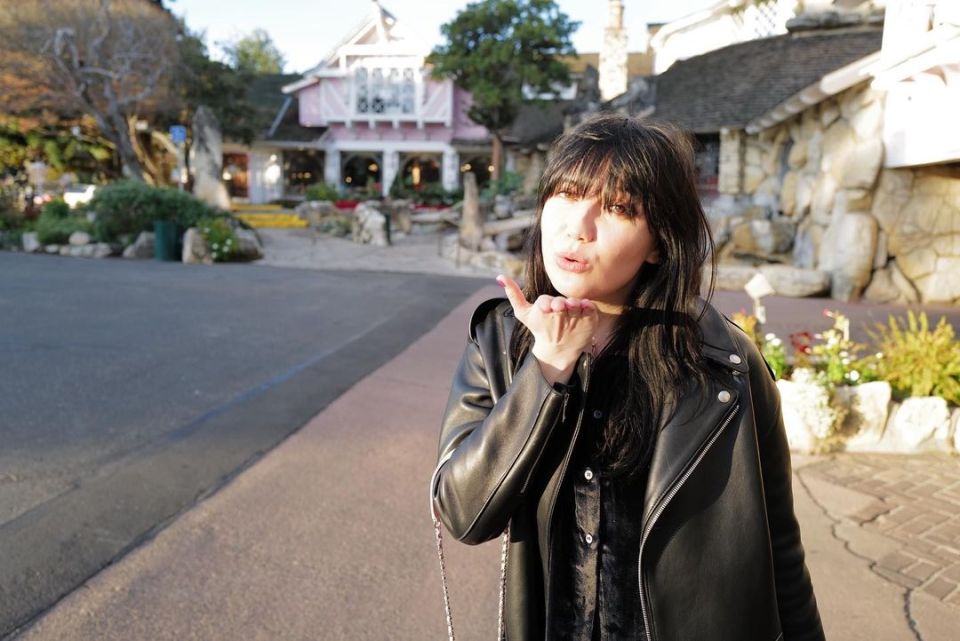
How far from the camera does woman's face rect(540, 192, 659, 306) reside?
1276 mm

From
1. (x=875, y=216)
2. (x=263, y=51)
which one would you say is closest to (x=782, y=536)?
(x=875, y=216)

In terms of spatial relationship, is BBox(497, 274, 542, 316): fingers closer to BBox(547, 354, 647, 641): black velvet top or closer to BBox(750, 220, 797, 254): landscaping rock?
BBox(547, 354, 647, 641): black velvet top

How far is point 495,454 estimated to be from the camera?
126 centimetres

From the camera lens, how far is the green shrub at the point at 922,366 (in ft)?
16.7

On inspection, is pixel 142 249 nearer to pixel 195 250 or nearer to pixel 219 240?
pixel 195 250

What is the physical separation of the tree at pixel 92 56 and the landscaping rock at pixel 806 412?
2119cm

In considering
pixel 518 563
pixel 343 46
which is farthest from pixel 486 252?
pixel 343 46

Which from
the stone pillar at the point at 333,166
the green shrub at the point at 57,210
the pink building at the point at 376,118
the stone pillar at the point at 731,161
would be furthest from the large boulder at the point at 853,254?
the stone pillar at the point at 333,166

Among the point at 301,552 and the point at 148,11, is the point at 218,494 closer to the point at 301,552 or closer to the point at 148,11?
the point at 301,552

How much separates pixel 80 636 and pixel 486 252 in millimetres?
14185

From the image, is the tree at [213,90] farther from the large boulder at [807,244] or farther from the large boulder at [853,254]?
the large boulder at [853,254]

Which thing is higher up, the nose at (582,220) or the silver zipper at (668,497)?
the nose at (582,220)

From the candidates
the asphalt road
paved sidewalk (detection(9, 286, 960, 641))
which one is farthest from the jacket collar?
the asphalt road

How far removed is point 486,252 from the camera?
16.5 m
